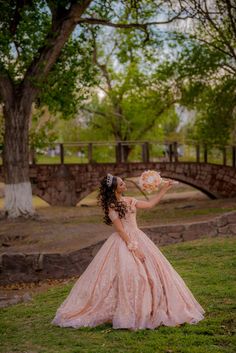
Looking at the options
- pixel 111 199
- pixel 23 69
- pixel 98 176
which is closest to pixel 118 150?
pixel 98 176

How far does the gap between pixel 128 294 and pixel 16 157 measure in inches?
556

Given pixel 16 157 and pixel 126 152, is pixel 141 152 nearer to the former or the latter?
pixel 126 152

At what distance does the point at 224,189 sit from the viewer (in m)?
30.5

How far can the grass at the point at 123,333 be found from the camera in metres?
6.38

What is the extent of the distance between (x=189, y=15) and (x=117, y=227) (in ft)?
50.9

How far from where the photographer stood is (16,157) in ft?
67.8

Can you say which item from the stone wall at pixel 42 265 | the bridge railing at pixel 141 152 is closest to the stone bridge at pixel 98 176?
the bridge railing at pixel 141 152

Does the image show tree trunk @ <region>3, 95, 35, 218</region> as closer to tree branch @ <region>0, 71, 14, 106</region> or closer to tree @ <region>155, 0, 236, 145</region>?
tree branch @ <region>0, 71, 14, 106</region>

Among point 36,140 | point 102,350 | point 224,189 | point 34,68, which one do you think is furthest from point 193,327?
point 224,189

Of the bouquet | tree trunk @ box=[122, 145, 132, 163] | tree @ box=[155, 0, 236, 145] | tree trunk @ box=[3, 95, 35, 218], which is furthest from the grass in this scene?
tree trunk @ box=[122, 145, 132, 163]

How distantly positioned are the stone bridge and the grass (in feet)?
63.9

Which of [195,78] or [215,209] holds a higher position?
[195,78]

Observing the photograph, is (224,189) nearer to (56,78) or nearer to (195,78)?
(195,78)

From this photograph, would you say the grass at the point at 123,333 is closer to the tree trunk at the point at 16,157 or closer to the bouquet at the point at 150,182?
the bouquet at the point at 150,182
